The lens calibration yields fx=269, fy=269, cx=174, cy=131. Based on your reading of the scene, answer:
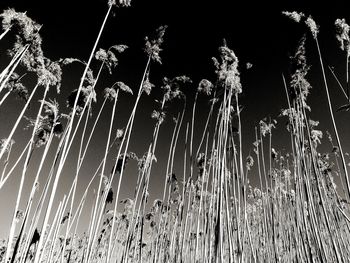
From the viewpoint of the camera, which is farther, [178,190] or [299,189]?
[178,190]

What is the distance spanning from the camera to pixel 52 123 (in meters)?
3.43

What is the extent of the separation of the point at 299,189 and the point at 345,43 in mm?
1497

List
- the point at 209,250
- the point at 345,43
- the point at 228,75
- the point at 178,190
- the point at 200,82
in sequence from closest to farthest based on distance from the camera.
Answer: the point at 209,250, the point at 345,43, the point at 228,75, the point at 200,82, the point at 178,190

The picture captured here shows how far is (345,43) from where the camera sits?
261 cm

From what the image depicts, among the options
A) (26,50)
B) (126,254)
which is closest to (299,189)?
(126,254)

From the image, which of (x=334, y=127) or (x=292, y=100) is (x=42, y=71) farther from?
(x=334, y=127)

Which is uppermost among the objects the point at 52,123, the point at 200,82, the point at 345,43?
the point at 200,82

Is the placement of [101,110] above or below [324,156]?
below

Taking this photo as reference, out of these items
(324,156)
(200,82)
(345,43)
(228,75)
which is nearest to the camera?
(345,43)

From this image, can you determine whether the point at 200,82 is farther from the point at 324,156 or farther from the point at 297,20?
the point at 324,156

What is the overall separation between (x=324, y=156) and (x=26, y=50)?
5.46m

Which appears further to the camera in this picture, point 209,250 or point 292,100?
point 292,100

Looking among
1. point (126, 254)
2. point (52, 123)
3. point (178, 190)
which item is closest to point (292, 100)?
point (126, 254)

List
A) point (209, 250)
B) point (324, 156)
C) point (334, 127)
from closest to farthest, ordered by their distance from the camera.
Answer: point (334, 127) < point (209, 250) < point (324, 156)
